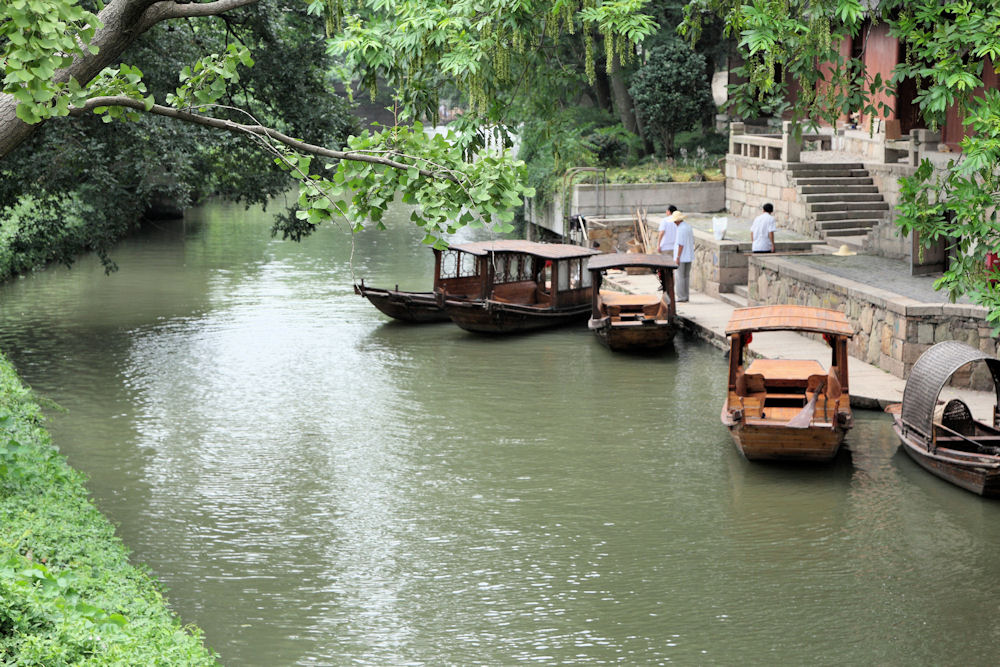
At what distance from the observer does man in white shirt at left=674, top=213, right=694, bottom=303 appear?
23797 millimetres

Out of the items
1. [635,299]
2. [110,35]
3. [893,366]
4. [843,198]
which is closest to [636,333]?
[635,299]

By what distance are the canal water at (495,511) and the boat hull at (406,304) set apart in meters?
1.52

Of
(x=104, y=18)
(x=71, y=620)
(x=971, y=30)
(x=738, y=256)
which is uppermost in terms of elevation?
(x=971, y=30)

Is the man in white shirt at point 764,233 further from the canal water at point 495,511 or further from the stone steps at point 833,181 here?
the stone steps at point 833,181

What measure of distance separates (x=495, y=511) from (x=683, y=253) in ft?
40.6

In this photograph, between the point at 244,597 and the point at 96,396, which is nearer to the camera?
the point at 244,597

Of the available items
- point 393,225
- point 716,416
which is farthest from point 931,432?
point 393,225

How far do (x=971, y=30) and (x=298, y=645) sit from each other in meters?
9.27

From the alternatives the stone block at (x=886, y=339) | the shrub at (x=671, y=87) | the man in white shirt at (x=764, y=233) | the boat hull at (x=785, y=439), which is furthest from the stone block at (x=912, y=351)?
the shrub at (x=671, y=87)

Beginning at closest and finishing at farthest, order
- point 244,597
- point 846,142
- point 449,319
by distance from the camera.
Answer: point 244,597 < point 449,319 < point 846,142

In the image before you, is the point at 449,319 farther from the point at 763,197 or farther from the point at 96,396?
the point at 763,197

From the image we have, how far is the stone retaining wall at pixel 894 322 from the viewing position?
16.1m

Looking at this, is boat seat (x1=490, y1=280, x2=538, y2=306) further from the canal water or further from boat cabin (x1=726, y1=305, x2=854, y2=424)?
boat cabin (x1=726, y1=305, x2=854, y2=424)

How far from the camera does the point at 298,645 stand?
9.45 m
